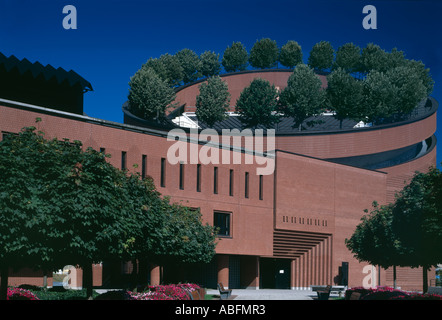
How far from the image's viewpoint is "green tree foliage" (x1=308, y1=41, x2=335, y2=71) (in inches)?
3878

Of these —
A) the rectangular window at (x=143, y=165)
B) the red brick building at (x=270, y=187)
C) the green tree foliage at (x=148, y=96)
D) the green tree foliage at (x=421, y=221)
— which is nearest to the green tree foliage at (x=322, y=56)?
the red brick building at (x=270, y=187)

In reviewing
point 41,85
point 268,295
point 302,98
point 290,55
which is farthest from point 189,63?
point 268,295

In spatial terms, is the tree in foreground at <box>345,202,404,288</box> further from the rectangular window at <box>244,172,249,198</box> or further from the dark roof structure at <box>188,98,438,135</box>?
the dark roof structure at <box>188,98,438,135</box>

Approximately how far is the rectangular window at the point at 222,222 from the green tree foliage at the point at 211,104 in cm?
2927

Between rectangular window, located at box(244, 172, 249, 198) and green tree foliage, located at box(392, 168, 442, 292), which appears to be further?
rectangular window, located at box(244, 172, 249, 198)

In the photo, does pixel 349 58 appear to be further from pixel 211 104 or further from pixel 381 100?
pixel 211 104

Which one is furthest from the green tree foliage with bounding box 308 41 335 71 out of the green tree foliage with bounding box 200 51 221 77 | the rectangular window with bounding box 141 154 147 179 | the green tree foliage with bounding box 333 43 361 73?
the rectangular window with bounding box 141 154 147 179

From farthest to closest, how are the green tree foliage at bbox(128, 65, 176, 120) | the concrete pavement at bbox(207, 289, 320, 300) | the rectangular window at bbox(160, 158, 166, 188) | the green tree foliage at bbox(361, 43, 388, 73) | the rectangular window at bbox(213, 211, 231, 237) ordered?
the green tree foliage at bbox(361, 43, 388, 73), the green tree foliage at bbox(128, 65, 176, 120), the rectangular window at bbox(213, 211, 231, 237), the rectangular window at bbox(160, 158, 166, 188), the concrete pavement at bbox(207, 289, 320, 300)

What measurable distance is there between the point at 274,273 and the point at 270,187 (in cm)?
960

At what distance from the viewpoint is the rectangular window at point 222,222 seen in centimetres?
4969

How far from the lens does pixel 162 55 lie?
316ft

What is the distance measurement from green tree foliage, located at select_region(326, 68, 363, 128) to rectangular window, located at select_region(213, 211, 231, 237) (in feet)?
108

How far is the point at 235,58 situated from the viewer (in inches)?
4026
